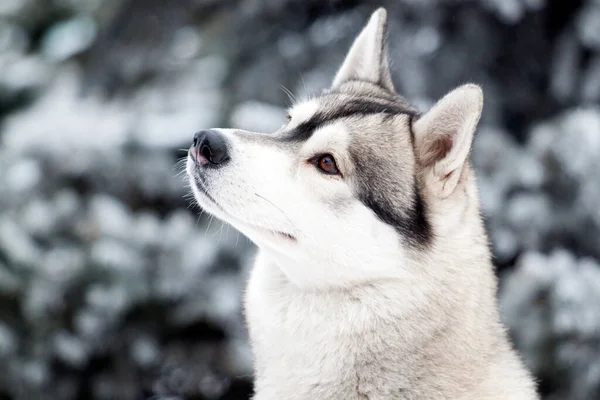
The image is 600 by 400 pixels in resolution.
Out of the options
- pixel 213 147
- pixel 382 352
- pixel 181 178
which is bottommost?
pixel 181 178

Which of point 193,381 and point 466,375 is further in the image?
point 193,381

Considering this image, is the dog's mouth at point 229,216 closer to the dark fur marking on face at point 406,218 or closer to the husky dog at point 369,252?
the husky dog at point 369,252

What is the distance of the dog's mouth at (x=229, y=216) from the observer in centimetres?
255

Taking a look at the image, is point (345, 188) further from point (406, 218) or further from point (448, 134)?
point (448, 134)

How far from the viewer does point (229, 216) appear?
8.50 ft

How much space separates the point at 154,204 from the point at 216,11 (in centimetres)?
128

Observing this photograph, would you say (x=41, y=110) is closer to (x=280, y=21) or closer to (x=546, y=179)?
(x=280, y=21)

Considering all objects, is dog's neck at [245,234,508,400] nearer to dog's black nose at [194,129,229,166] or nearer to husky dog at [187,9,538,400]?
husky dog at [187,9,538,400]

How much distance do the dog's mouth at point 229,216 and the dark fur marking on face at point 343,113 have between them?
336mm

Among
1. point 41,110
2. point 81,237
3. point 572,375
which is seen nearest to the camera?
point 572,375

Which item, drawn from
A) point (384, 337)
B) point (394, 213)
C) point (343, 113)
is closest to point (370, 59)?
point (343, 113)

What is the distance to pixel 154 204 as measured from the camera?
4723mm

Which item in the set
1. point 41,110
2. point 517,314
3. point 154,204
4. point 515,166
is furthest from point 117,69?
point 517,314

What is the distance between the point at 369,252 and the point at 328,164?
323mm
